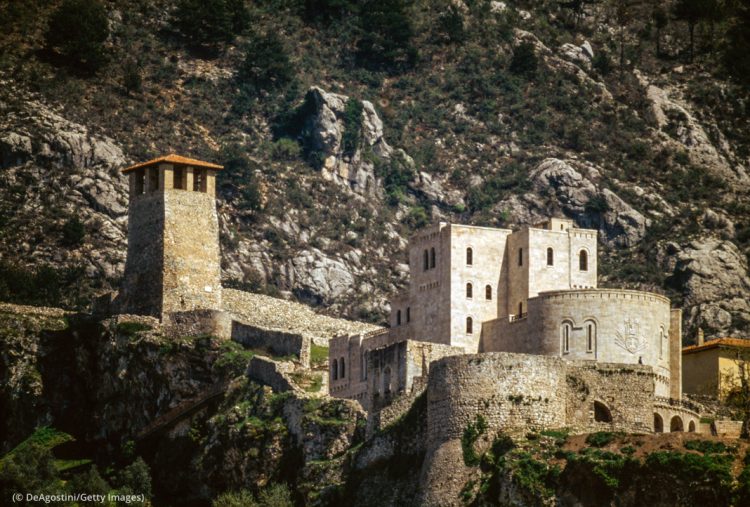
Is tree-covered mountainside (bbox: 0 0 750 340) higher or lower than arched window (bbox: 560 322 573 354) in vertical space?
higher

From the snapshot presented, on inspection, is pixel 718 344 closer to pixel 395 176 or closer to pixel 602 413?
pixel 602 413

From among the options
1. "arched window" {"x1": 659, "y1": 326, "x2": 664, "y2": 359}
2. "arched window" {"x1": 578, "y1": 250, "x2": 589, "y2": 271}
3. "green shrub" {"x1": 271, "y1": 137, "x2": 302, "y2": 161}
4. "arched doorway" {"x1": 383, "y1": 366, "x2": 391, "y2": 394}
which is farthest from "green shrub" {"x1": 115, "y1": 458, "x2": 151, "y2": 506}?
"green shrub" {"x1": 271, "y1": 137, "x2": 302, "y2": 161}

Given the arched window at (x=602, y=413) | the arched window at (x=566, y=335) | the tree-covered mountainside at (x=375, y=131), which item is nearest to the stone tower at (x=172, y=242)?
the tree-covered mountainside at (x=375, y=131)

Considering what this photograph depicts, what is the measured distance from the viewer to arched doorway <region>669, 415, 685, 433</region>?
101 metres

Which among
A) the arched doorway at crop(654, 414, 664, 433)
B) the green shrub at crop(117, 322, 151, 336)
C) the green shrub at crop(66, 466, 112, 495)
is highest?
the green shrub at crop(117, 322, 151, 336)

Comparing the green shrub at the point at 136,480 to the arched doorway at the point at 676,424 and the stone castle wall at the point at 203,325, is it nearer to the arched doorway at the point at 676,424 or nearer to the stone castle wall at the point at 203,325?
the stone castle wall at the point at 203,325

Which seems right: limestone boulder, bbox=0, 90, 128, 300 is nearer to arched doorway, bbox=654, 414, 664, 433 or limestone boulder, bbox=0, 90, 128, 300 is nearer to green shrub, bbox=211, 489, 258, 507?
green shrub, bbox=211, 489, 258, 507

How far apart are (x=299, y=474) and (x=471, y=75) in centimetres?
6793

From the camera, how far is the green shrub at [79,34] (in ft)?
509

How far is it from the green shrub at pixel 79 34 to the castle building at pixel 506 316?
44799 millimetres

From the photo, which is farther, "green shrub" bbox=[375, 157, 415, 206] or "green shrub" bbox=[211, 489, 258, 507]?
"green shrub" bbox=[375, 157, 415, 206]

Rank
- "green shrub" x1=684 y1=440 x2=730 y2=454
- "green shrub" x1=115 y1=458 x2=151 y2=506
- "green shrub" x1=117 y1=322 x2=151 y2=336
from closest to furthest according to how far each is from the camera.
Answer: "green shrub" x1=684 y1=440 x2=730 y2=454, "green shrub" x1=115 y1=458 x2=151 y2=506, "green shrub" x1=117 y1=322 x2=151 y2=336

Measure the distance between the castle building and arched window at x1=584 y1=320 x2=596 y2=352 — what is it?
44 millimetres

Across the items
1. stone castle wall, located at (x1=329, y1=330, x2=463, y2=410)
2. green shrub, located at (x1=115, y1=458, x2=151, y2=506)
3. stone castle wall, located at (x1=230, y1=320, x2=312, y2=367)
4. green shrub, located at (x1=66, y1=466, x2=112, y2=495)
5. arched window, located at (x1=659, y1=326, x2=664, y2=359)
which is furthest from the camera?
stone castle wall, located at (x1=230, y1=320, x2=312, y2=367)
